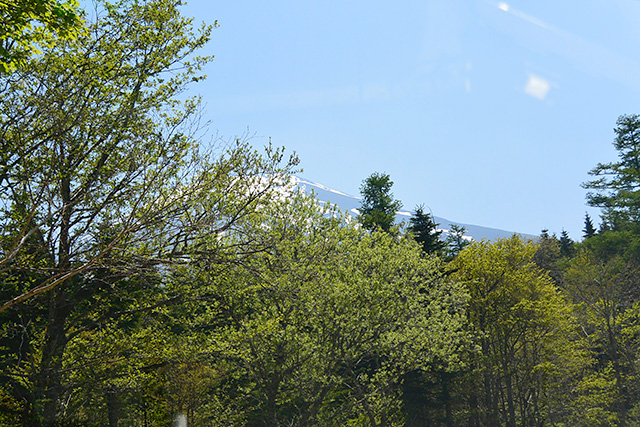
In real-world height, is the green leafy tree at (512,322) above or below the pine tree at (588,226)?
below

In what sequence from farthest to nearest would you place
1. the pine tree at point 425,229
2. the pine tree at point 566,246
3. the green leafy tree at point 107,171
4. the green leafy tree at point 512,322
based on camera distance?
the pine tree at point 566,246 → the pine tree at point 425,229 → the green leafy tree at point 512,322 → the green leafy tree at point 107,171

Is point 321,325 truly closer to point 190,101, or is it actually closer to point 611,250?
point 190,101

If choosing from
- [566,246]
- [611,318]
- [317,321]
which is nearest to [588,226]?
[566,246]

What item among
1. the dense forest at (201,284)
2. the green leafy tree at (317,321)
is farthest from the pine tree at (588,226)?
the green leafy tree at (317,321)

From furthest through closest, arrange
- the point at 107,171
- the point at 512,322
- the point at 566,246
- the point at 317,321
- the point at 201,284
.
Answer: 1. the point at 566,246
2. the point at 512,322
3. the point at 317,321
4. the point at 201,284
5. the point at 107,171

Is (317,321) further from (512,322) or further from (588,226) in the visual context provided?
(588,226)

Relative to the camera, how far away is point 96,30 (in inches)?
402

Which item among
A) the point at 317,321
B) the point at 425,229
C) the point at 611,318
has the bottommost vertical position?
the point at 317,321

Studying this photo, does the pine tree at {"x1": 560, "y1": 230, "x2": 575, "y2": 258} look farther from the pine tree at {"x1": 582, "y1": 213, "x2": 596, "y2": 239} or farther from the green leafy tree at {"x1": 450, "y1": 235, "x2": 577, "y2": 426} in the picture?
the green leafy tree at {"x1": 450, "y1": 235, "x2": 577, "y2": 426}

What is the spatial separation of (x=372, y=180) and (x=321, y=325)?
2491 centimetres

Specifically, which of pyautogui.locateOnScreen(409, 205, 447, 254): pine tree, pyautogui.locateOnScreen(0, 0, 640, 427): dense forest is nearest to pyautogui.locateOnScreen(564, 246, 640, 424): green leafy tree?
pyautogui.locateOnScreen(0, 0, 640, 427): dense forest

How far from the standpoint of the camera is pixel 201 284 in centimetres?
1255

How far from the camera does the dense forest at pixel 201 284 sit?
346 inches

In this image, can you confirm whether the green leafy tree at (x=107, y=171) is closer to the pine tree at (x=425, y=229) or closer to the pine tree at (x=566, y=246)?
the pine tree at (x=425, y=229)
